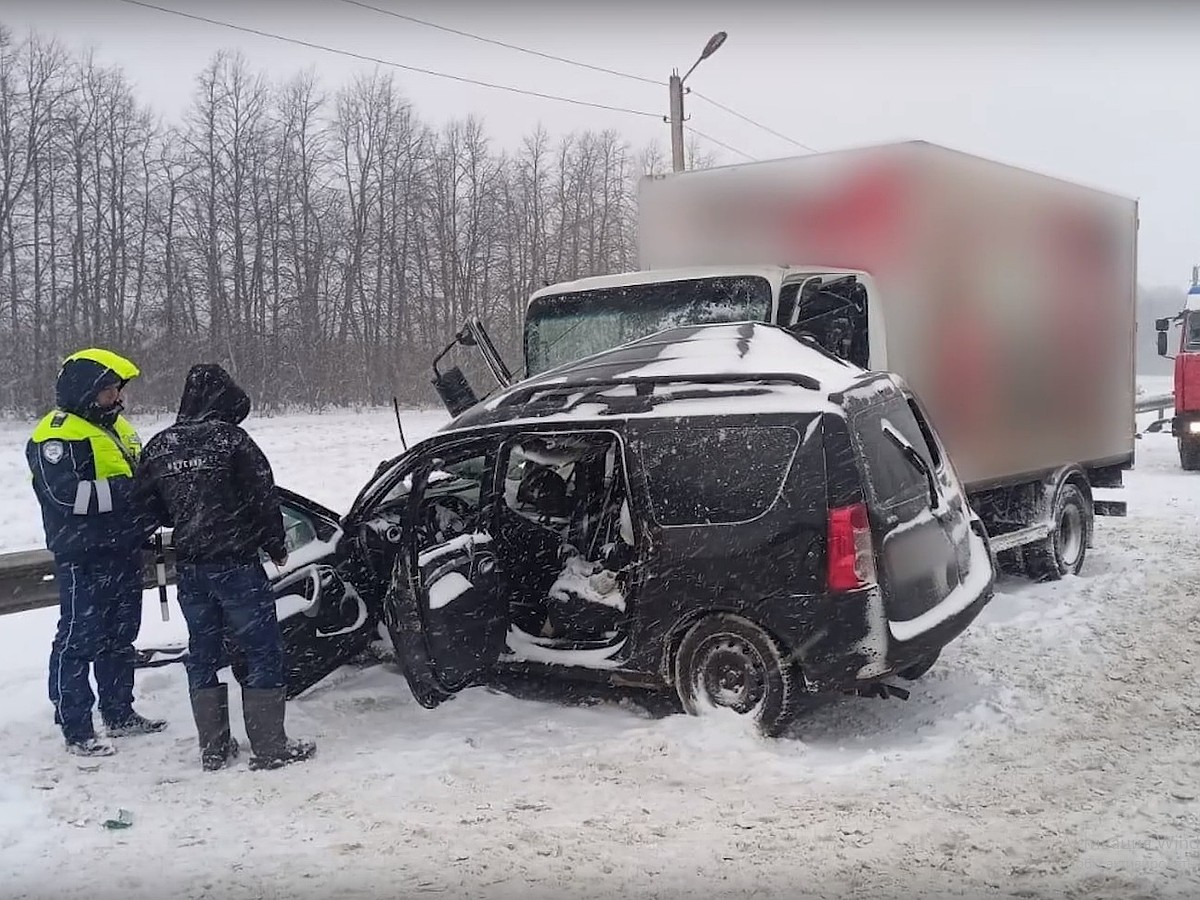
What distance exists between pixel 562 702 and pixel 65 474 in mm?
2725

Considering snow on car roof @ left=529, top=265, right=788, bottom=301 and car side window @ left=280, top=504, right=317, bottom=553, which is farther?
snow on car roof @ left=529, top=265, right=788, bottom=301

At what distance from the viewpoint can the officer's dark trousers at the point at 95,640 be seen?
16.3 feet

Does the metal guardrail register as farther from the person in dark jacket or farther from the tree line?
the tree line

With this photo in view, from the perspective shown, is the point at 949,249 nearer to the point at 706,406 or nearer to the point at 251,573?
the point at 706,406

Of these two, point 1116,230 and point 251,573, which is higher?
point 1116,230

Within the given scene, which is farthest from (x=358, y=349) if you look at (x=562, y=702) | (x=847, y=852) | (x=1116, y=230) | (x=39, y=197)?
(x=847, y=852)

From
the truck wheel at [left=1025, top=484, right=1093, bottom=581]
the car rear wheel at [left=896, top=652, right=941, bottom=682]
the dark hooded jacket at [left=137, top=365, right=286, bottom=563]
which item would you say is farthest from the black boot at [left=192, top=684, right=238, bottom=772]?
Answer: the truck wheel at [left=1025, top=484, right=1093, bottom=581]

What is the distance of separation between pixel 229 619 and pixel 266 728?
53 cm

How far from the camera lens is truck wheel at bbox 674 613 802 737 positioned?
466 centimetres

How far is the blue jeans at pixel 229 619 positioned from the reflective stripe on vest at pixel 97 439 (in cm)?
69

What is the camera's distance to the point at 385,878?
3.58 metres

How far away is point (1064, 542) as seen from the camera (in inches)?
338

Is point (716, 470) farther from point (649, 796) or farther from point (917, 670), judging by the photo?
point (917, 670)

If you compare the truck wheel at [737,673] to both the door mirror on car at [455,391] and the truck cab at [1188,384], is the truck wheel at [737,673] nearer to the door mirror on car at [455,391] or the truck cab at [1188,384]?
the door mirror on car at [455,391]
